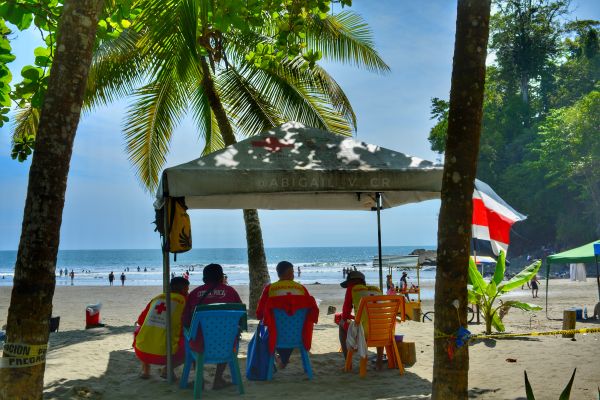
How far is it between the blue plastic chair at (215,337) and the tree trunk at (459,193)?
2596mm

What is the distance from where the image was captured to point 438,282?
4.58 meters

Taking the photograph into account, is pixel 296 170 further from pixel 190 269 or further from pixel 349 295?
pixel 190 269

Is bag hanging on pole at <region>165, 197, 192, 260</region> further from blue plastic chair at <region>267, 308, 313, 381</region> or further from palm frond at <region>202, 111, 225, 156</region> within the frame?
palm frond at <region>202, 111, 225, 156</region>

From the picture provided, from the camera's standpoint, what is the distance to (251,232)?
1512cm

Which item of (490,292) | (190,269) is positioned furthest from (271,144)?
(190,269)

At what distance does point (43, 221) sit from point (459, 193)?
282cm

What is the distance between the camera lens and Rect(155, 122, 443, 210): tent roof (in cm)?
696

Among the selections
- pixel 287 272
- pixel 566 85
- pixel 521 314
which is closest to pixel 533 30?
pixel 566 85

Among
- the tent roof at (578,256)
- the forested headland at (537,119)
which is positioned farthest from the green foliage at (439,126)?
the tent roof at (578,256)

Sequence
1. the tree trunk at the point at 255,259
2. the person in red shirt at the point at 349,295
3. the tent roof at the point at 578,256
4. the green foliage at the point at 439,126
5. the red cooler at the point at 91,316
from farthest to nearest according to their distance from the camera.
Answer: the green foliage at the point at 439,126, the tent roof at the point at 578,256, the tree trunk at the point at 255,259, the red cooler at the point at 91,316, the person in red shirt at the point at 349,295

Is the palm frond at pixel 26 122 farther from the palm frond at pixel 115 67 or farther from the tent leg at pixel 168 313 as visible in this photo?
the tent leg at pixel 168 313

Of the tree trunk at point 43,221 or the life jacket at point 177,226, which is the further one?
the life jacket at point 177,226

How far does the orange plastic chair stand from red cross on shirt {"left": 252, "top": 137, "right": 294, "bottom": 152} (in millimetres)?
2021

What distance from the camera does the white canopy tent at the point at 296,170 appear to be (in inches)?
274
